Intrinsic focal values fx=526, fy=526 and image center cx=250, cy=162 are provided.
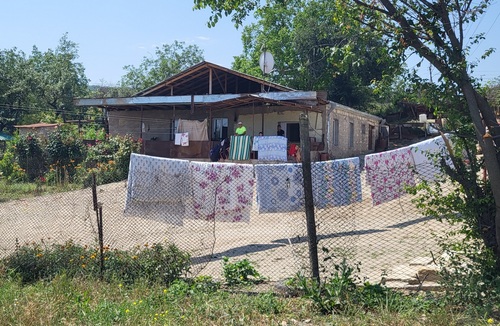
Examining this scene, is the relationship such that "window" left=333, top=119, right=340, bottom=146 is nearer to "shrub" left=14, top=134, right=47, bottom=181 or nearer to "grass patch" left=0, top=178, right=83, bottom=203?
"grass patch" left=0, top=178, right=83, bottom=203

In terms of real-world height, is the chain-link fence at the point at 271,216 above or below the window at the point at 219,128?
below

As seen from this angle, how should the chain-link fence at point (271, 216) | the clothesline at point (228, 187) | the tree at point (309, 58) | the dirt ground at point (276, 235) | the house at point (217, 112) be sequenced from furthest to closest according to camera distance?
the tree at point (309, 58) < the house at point (217, 112) < the clothesline at point (228, 187) < the chain-link fence at point (271, 216) < the dirt ground at point (276, 235)

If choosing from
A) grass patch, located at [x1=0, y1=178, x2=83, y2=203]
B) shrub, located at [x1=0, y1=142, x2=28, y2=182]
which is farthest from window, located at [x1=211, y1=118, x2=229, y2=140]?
shrub, located at [x1=0, y1=142, x2=28, y2=182]

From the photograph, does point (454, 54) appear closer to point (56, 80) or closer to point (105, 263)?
point (105, 263)

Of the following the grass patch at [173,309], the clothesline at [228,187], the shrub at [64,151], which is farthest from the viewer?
the shrub at [64,151]

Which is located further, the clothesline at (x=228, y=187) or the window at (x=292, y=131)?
the window at (x=292, y=131)

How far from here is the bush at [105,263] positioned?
20.2 feet

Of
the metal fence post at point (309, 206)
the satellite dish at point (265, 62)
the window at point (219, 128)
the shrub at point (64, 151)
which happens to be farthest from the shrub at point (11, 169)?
the metal fence post at point (309, 206)

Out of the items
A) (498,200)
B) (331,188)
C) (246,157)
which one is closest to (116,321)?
(331,188)

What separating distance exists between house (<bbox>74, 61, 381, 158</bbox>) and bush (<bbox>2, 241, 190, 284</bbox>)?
1268 centimetres

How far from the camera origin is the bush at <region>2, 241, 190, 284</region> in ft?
20.2

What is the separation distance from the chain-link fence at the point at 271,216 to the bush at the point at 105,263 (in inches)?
17.5

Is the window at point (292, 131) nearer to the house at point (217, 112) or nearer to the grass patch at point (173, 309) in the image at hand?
the house at point (217, 112)

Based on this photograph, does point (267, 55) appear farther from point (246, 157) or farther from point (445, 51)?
point (445, 51)
